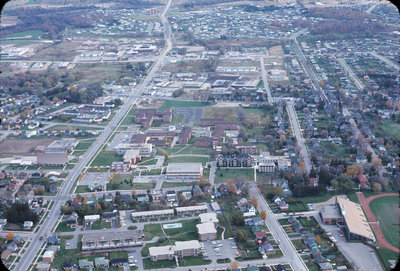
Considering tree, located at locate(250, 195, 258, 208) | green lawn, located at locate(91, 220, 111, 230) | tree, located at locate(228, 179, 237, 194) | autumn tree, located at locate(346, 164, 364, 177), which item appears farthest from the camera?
autumn tree, located at locate(346, 164, 364, 177)

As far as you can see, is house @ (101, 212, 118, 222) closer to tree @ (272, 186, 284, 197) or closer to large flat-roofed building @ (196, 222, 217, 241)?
large flat-roofed building @ (196, 222, 217, 241)

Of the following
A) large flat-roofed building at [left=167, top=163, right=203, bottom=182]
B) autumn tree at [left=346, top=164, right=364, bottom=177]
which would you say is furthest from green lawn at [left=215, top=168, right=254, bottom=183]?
autumn tree at [left=346, top=164, right=364, bottom=177]

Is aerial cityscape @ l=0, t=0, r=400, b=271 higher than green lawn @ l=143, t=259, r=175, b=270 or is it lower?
lower

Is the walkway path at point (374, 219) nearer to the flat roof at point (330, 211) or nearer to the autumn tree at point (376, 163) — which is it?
the flat roof at point (330, 211)

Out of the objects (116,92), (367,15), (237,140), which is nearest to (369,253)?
(237,140)

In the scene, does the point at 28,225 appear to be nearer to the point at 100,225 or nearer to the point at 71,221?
the point at 71,221

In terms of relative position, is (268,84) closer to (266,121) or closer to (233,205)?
(266,121)
